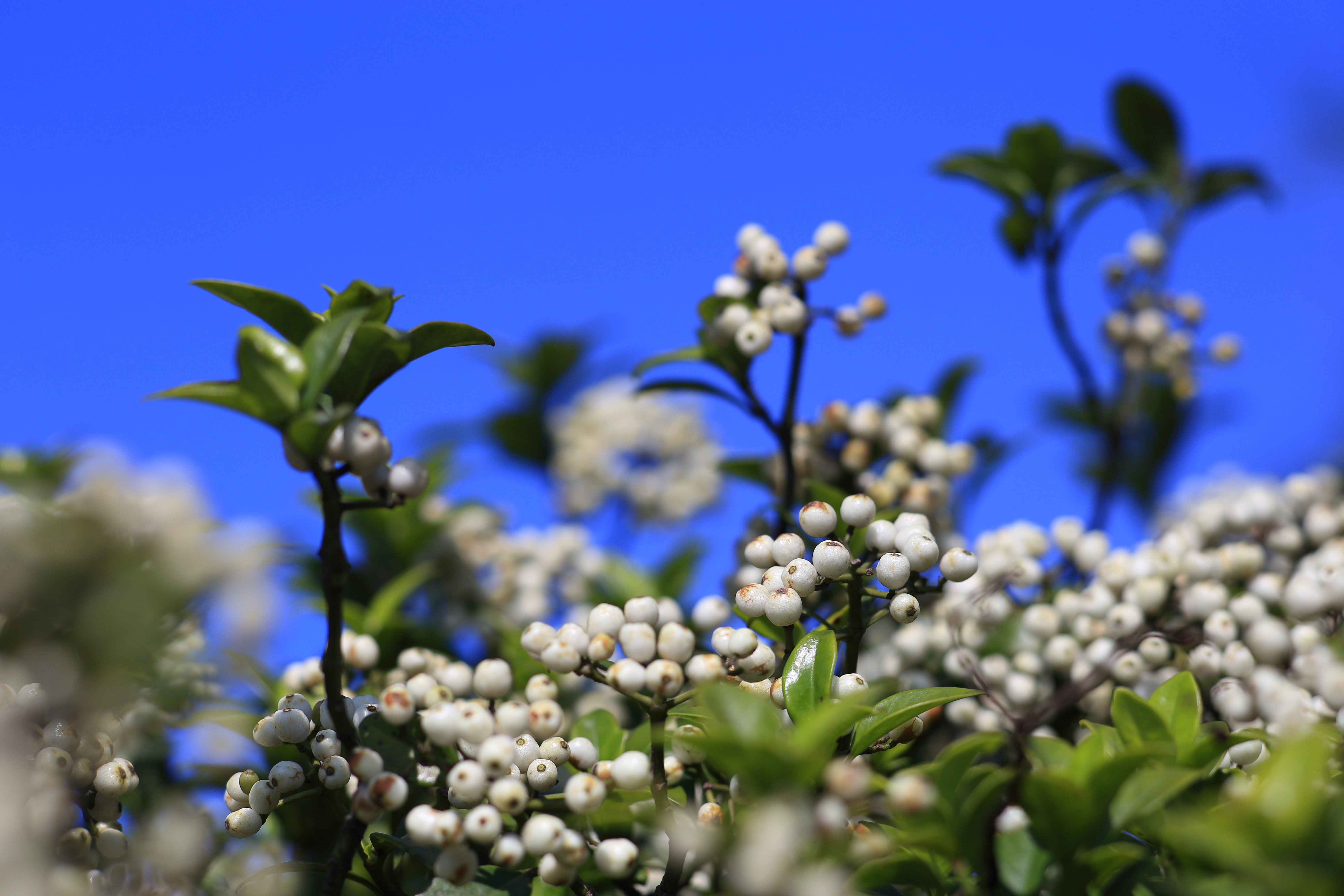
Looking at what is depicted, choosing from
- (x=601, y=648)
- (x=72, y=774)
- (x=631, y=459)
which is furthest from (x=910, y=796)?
Result: (x=631, y=459)

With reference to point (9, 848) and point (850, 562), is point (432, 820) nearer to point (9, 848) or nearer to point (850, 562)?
point (9, 848)

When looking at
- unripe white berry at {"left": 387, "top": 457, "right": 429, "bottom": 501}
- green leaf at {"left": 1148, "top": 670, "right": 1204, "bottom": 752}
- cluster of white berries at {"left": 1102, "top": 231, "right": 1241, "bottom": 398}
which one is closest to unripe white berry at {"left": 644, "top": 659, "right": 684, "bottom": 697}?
unripe white berry at {"left": 387, "top": 457, "right": 429, "bottom": 501}

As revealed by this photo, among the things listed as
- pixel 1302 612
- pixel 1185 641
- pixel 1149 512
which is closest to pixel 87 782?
pixel 1185 641

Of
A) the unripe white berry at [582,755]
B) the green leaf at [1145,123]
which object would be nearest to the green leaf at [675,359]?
the unripe white berry at [582,755]

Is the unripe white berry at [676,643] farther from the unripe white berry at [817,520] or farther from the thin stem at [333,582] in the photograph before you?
the thin stem at [333,582]

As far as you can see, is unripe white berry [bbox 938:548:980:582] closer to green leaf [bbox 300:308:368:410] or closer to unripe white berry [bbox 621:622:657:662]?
unripe white berry [bbox 621:622:657:662]

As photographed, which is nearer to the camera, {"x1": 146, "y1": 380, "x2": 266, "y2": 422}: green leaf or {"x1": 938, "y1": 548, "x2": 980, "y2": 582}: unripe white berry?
{"x1": 146, "y1": 380, "x2": 266, "y2": 422}: green leaf
